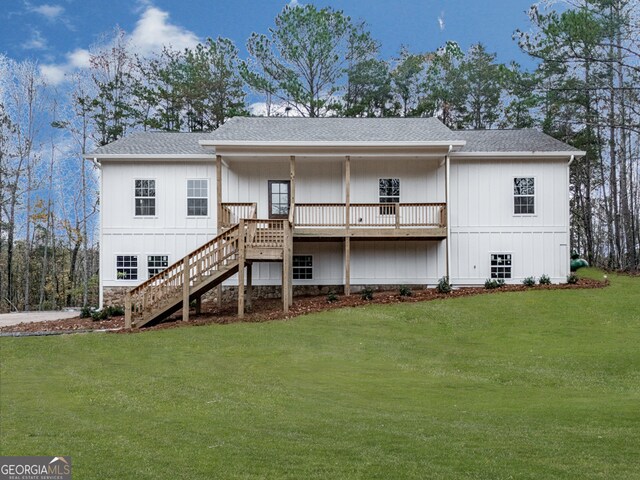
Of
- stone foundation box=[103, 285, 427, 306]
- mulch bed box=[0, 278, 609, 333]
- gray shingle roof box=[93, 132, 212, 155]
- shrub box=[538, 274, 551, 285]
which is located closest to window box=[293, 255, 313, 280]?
stone foundation box=[103, 285, 427, 306]

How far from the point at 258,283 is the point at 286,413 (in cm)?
1406

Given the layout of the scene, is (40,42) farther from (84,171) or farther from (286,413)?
(286,413)

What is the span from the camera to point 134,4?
40969mm

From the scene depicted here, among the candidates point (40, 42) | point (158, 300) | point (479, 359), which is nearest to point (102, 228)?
point (158, 300)

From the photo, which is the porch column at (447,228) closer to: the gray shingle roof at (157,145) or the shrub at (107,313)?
the gray shingle roof at (157,145)

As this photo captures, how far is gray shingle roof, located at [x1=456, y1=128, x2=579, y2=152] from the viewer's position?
→ 22.7 m

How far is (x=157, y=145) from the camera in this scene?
76.2 feet

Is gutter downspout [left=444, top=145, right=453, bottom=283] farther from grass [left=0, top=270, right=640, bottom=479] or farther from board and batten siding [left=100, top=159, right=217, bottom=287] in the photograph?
board and batten siding [left=100, top=159, right=217, bottom=287]

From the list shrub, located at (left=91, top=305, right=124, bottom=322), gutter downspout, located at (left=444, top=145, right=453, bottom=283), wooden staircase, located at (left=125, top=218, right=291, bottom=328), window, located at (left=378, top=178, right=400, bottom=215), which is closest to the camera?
wooden staircase, located at (left=125, top=218, right=291, bottom=328)

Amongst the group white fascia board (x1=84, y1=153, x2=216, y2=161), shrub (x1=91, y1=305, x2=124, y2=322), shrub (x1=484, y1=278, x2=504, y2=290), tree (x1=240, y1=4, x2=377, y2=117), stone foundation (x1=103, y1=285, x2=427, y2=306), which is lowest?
shrub (x1=91, y1=305, x2=124, y2=322)

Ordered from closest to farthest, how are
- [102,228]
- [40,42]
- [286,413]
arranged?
[286,413], [102,228], [40,42]

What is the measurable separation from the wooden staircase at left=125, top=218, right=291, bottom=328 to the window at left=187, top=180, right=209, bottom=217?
12.3ft

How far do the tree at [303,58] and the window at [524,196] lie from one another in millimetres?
15527
